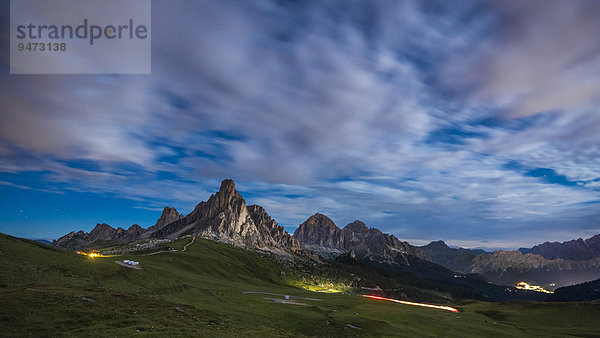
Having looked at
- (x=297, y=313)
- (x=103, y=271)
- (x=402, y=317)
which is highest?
(x=103, y=271)

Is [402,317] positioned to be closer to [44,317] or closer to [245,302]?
[245,302]

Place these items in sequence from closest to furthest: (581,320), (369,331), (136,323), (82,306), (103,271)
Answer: (136,323), (82,306), (369,331), (103,271), (581,320)

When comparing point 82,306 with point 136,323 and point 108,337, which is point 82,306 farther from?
point 108,337

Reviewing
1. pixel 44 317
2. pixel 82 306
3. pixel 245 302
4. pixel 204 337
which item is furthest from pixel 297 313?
pixel 44 317

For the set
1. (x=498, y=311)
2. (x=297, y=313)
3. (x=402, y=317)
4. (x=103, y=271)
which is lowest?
(x=498, y=311)

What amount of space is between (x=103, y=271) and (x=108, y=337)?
178ft

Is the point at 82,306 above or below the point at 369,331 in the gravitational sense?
above

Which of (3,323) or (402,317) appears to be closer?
(3,323)

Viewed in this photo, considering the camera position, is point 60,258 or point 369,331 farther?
point 60,258

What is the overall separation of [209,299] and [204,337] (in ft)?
138

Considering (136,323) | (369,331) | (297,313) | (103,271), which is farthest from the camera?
(103,271)

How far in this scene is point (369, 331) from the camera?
59062 mm

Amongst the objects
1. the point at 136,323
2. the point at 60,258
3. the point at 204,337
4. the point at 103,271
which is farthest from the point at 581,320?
the point at 60,258

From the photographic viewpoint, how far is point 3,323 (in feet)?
98.0
